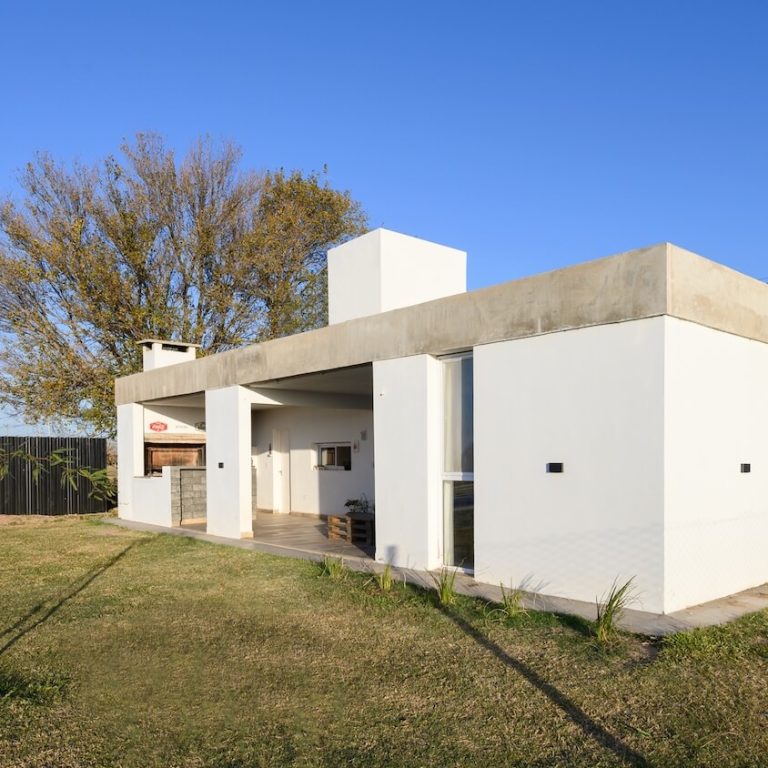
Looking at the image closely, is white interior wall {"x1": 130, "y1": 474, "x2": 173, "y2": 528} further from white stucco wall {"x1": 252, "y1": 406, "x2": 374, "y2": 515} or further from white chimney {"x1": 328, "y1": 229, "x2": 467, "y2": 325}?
white chimney {"x1": 328, "y1": 229, "x2": 467, "y2": 325}

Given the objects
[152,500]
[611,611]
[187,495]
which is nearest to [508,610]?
[611,611]

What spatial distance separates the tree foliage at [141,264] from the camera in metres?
22.0

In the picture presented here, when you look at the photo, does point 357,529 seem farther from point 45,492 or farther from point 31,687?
point 45,492

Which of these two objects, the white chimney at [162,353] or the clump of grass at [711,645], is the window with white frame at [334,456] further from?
the clump of grass at [711,645]

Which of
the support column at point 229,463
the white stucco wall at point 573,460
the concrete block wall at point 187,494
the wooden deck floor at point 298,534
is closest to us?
the white stucco wall at point 573,460

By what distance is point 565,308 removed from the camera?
7.71 m

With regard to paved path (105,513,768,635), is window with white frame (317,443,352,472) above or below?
above

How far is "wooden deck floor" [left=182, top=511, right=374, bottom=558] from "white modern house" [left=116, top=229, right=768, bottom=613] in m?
1.81

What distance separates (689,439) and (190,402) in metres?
13.0

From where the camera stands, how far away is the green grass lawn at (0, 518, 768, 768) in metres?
4.19

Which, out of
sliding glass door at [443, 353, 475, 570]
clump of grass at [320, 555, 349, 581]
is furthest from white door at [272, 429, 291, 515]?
sliding glass door at [443, 353, 475, 570]

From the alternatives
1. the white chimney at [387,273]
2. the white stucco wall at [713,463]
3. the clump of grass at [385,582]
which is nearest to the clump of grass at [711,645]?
the white stucco wall at [713,463]

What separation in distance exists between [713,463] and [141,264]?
19.7m

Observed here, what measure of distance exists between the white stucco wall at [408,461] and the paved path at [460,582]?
392mm
